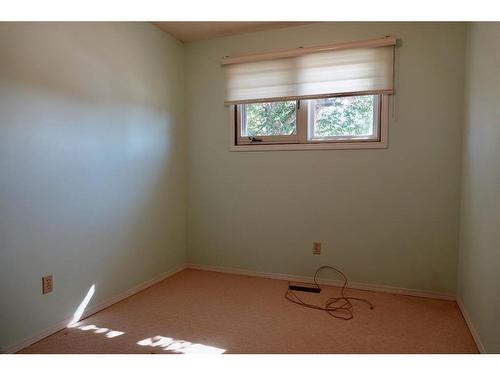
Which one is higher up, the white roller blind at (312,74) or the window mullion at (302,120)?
the white roller blind at (312,74)

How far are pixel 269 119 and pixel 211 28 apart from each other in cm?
97

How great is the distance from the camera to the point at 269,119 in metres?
3.04

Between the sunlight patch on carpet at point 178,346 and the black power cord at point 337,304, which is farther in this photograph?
the black power cord at point 337,304

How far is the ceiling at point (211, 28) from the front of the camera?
9.08 feet

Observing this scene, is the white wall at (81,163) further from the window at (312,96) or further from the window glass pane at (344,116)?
the window glass pane at (344,116)

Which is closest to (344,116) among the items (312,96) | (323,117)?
(323,117)

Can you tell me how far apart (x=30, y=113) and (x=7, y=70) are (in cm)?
24

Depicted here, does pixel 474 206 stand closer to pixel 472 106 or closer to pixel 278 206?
pixel 472 106

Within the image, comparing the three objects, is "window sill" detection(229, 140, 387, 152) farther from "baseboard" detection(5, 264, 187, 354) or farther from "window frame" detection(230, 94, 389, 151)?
"baseboard" detection(5, 264, 187, 354)

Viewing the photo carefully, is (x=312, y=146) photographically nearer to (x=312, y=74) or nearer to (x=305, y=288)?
(x=312, y=74)

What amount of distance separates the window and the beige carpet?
51.8 inches

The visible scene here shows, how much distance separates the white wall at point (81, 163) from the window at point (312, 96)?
714mm

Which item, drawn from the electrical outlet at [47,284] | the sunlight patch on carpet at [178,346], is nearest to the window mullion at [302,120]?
the sunlight patch on carpet at [178,346]
